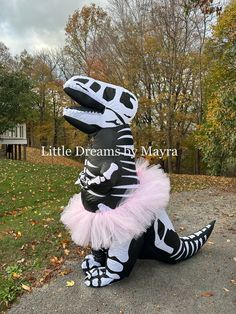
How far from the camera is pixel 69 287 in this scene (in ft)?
11.2

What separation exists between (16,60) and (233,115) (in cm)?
2348

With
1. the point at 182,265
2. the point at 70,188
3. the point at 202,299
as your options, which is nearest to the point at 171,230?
the point at 182,265

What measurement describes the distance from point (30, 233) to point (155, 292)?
2291mm

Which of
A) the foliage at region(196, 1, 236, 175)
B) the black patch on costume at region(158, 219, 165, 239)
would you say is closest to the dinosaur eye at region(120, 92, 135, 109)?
the black patch on costume at region(158, 219, 165, 239)

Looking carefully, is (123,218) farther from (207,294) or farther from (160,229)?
(207,294)

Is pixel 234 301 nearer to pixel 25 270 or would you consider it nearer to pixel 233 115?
pixel 25 270

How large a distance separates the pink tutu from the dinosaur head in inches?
27.7

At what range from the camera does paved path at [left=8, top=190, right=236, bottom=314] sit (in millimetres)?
3088

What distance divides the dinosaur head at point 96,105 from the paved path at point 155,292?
1614 mm

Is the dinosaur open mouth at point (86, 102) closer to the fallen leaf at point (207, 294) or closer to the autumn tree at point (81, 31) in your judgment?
the fallen leaf at point (207, 294)

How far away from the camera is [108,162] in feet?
10.3

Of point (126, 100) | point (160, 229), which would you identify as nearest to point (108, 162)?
point (126, 100)

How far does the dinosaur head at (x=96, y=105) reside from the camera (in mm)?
3223

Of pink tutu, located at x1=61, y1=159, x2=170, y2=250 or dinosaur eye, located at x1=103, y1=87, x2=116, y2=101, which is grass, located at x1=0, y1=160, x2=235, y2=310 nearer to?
pink tutu, located at x1=61, y1=159, x2=170, y2=250
